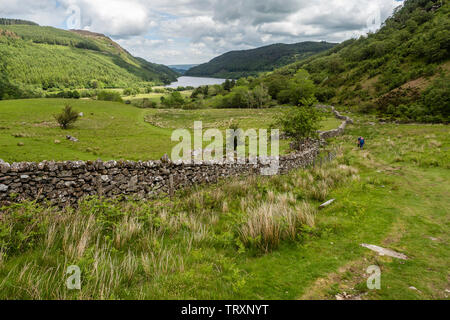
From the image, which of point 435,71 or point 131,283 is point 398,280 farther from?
point 435,71

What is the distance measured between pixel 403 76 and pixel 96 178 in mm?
85436

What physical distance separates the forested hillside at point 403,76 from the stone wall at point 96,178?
148 feet

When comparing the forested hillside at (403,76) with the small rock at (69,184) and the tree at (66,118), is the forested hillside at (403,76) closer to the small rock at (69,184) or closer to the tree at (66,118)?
the small rock at (69,184)

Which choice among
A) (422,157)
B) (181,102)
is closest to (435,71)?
(422,157)

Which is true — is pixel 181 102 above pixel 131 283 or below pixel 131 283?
above

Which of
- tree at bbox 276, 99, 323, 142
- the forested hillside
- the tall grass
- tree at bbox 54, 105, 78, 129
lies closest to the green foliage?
the forested hillside

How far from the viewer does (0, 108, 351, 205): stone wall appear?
7.66m

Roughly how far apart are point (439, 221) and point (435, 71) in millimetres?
74970

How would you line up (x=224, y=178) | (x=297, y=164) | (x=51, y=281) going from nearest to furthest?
(x=51, y=281)
(x=224, y=178)
(x=297, y=164)

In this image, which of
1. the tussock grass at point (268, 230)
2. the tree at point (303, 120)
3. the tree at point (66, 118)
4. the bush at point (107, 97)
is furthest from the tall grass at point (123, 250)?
the bush at point (107, 97)

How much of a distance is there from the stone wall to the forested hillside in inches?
1781

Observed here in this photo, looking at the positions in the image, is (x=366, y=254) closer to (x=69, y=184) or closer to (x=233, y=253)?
(x=233, y=253)

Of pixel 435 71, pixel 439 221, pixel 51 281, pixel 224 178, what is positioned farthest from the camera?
pixel 435 71

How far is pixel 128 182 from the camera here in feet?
30.9
